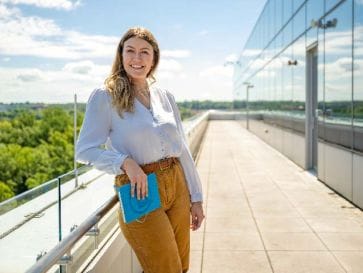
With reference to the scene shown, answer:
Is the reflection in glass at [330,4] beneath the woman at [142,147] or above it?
above

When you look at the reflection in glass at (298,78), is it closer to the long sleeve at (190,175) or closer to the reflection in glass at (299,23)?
the reflection in glass at (299,23)

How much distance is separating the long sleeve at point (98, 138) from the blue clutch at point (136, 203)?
0.39ft

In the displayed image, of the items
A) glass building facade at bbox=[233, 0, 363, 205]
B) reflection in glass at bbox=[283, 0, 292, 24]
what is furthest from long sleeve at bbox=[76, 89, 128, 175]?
reflection in glass at bbox=[283, 0, 292, 24]

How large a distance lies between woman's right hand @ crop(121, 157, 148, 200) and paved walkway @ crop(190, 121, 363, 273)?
2.83 metres

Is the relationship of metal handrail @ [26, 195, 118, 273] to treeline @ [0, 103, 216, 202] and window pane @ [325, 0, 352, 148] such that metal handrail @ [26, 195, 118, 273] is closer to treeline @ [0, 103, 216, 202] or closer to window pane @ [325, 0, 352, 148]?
window pane @ [325, 0, 352, 148]

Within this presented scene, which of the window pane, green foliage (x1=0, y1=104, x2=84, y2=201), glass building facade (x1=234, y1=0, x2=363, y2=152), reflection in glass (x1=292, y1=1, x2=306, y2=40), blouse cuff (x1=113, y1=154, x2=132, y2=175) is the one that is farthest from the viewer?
green foliage (x1=0, y1=104, x2=84, y2=201)

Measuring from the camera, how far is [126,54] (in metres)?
2.56

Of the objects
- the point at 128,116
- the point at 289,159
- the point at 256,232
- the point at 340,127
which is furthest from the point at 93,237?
the point at 289,159

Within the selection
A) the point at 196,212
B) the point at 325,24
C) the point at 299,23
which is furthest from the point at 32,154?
the point at 196,212

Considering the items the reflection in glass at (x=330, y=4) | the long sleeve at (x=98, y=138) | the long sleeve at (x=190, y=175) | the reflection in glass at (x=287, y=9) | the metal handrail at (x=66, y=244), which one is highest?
the reflection in glass at (x=287, y=9)

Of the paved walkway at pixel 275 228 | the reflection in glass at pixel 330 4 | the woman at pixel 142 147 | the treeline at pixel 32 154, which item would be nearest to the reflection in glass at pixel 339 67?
the reflection in glass at pixel 330 4

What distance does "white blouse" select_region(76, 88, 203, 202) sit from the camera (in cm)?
237

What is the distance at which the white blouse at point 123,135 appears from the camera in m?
2.37

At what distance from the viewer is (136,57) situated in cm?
255
